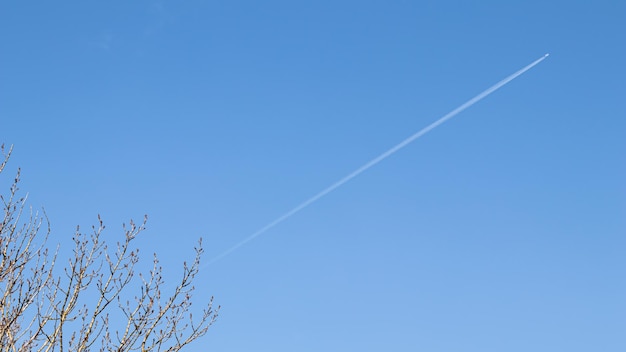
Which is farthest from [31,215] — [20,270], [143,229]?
[143,229]

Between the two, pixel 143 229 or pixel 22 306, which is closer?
pixel 22 306

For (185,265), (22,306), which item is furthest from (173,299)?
(22,306)

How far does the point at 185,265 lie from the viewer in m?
11.5

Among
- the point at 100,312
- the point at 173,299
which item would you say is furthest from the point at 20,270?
the point at 173,299

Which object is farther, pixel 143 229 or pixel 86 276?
pixel 143 229

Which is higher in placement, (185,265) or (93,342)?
(185,265)

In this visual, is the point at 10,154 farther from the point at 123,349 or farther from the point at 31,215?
the point at 123,349

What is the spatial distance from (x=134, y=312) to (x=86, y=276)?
2.79 ft

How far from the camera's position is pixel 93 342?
1063cm

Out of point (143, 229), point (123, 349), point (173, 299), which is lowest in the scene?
point (123, 349)

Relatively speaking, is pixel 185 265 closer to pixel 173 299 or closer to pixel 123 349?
pixel 173 299

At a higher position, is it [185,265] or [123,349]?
[185,265]

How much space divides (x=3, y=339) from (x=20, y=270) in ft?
3.30

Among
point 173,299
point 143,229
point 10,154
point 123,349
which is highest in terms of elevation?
point 10,154
